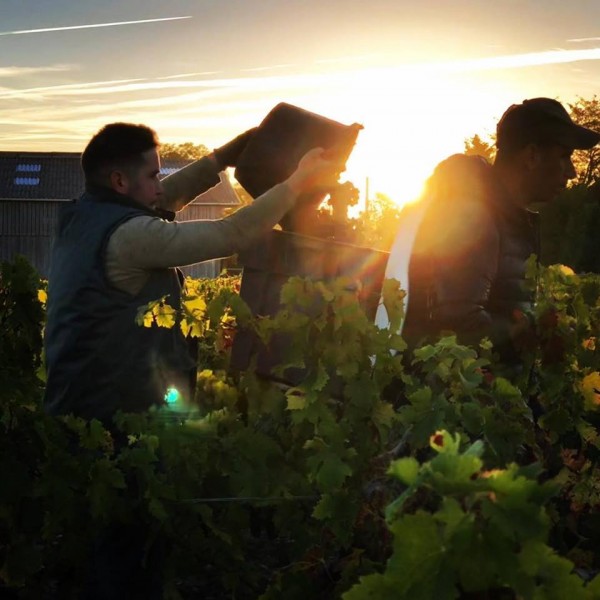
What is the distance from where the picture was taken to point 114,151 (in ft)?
13.3

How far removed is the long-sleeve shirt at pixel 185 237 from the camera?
12.0 feet

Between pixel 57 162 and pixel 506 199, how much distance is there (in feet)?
255

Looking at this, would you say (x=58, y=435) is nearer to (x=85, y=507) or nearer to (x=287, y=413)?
(x=85, y=507)

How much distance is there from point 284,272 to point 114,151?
32.5 inches

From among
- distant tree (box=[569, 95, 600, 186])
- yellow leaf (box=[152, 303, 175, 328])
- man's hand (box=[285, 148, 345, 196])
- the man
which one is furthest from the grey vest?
distant tree (box=[569, 95, 600, 186])

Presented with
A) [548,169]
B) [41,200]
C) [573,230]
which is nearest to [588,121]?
[41,200]

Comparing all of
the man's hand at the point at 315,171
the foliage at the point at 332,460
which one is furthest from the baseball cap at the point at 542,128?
the man's hand at the point at 315,171

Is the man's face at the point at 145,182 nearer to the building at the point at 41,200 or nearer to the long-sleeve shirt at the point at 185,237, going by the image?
the long-sleeve shirt at the point at 185,237

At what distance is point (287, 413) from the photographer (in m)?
3.98

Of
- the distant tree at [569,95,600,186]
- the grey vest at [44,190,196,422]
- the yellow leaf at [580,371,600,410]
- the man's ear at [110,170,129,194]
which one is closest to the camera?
the grey vest at [44,190,196,422]

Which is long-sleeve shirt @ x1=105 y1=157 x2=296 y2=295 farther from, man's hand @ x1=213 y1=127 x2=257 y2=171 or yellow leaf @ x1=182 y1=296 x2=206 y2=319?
man's hand @ x1=213 y1=127 x2=257 y2=171

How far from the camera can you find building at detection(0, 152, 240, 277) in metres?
72.8

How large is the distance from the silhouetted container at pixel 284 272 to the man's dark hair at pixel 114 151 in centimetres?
58

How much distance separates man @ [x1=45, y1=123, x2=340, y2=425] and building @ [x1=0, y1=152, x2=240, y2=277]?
217ft
